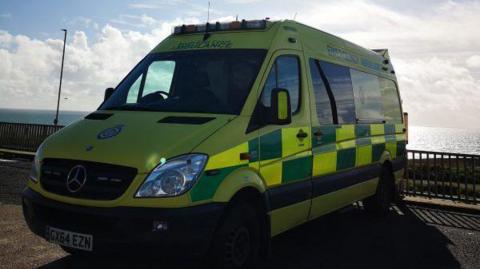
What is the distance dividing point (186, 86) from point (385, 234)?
343 cm

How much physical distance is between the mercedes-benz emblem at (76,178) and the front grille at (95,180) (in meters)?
0.01

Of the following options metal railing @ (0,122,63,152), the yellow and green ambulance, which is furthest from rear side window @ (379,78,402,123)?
metal railing @ (0,122,63,152)

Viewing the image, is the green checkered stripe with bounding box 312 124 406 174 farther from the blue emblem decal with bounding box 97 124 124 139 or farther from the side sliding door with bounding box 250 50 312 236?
the blue emblem decal with bounding box 97 124 124 139

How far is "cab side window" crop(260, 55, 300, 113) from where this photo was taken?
13.8 ft

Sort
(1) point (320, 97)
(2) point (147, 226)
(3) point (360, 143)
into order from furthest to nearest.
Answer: (3) point (360, 143) < (1) point (320, 97) < (2) point (147, 226)

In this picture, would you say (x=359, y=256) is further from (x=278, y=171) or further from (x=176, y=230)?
Answer: (x=176, y=230)

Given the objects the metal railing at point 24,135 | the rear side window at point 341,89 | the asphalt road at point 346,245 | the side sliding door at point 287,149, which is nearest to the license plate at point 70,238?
the asphalt road at point 346,245

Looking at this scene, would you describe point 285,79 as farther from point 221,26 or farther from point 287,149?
point 221,26

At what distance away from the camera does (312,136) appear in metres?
4.84

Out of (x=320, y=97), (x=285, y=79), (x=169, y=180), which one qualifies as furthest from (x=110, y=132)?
(x=320, y=97)

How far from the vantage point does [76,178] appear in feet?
11.5

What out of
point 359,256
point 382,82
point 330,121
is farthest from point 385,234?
point 382,82

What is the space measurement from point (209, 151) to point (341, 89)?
2.75 metres

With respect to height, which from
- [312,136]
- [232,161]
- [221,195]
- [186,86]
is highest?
[186,86]
